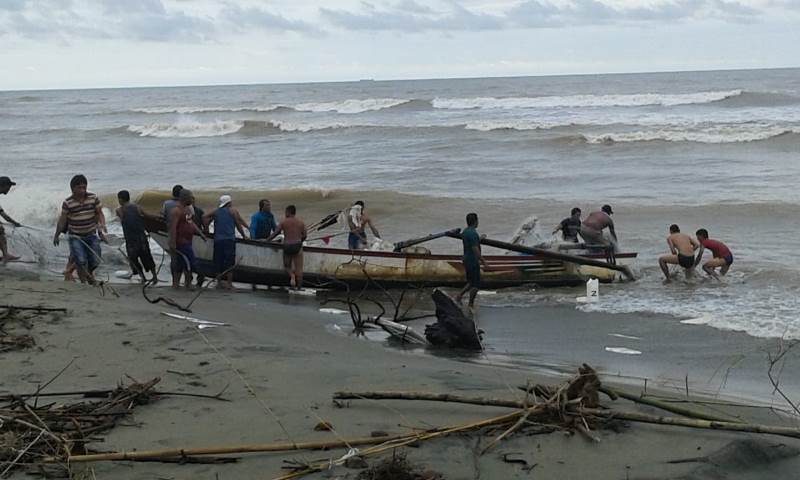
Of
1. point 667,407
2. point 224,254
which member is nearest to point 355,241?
point 224,254

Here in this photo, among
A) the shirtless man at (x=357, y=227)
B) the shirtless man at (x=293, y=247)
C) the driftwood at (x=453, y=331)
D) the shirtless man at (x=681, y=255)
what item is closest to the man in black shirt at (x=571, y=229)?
the shirtless man at (x=681, y=255)

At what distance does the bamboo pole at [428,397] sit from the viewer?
5527 mm

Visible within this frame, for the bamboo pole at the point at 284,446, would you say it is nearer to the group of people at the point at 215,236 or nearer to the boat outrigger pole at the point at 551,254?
the boat outrigger pole at the point at 551,254

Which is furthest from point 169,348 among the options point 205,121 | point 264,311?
point 205,121

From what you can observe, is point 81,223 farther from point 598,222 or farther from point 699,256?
point 699,256

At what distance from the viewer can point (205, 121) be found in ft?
185

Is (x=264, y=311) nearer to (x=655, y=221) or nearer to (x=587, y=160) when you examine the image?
(x=655, y=221)

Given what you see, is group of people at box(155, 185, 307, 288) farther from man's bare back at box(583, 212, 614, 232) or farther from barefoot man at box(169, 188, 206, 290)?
man's bare back at box(583, 212, 614, 232)

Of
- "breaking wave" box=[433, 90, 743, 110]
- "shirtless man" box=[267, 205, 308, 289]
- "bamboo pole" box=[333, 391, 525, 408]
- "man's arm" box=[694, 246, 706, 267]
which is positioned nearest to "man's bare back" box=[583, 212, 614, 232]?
"man's arm" box=[694, 246, 706, 267]

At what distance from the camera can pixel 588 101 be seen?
5897 centimetres

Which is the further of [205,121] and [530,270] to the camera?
[205,121]

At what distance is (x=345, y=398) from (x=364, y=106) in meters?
58.9

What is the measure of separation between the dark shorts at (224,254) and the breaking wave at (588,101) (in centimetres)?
4433

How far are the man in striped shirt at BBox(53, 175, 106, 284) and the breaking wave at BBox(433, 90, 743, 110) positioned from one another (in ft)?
A: 153
